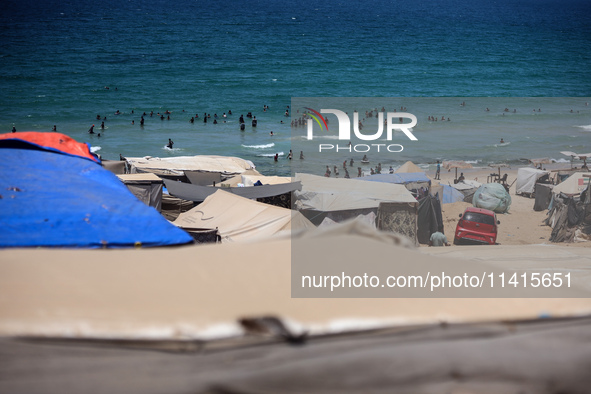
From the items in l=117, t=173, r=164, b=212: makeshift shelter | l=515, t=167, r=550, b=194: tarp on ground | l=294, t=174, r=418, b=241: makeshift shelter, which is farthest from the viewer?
l=515, t=167, r=550, b=194: tarp on ground

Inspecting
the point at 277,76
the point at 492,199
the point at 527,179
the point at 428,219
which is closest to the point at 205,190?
the point at 428,219

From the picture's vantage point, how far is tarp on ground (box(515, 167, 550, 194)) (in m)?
20.4

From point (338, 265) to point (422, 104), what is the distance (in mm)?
52939

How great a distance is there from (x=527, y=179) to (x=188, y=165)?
13.1 meters

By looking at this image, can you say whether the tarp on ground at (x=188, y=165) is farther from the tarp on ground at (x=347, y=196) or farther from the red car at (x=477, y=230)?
the red car at (x=477, y=230)

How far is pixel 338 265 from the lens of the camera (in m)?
2.54

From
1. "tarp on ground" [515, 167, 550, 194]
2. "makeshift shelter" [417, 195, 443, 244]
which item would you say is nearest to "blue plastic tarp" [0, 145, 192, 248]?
"makeshift shelter" [417, 195, 443, 244]

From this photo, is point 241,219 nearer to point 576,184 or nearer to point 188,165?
point 188,165

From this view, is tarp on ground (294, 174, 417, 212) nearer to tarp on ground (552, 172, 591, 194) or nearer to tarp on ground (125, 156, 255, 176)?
tarp on ground (125, 156, 255, 176)

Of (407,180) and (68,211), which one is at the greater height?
(68,211)

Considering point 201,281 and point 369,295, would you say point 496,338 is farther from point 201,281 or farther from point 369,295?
point 201,281

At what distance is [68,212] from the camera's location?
3.71 metres

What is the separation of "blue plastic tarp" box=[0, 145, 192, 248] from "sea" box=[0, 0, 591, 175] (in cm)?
2518

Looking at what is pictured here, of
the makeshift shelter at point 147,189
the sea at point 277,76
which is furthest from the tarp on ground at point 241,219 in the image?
the sea at point 277,76
